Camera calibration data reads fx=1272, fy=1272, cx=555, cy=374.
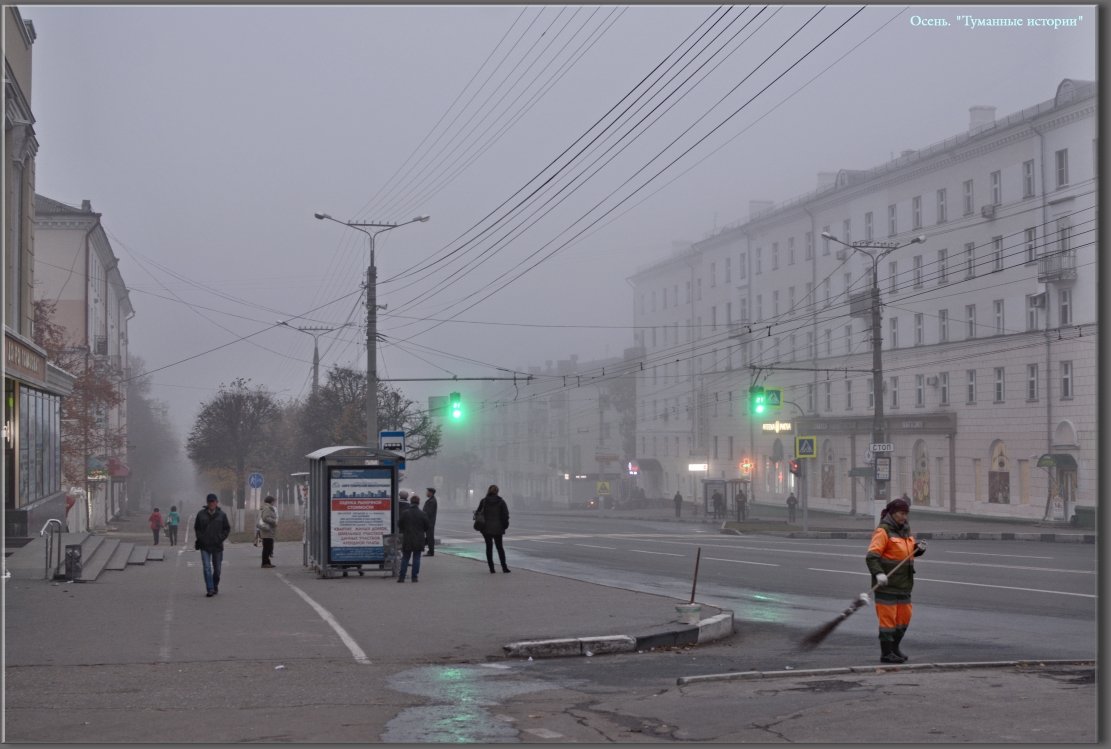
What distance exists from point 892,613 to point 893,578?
1.18 feet

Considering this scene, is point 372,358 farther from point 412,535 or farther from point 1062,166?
point 1062,166

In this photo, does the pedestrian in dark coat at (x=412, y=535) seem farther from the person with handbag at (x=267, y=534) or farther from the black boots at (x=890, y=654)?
the black boots at (x=890, y=654)

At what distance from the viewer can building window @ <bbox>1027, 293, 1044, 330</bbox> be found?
5094 centimetres

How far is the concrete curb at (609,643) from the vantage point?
13.4m

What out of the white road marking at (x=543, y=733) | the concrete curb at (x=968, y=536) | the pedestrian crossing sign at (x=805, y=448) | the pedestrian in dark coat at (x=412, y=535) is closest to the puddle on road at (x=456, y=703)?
the white road marking at (x=543, y=733)

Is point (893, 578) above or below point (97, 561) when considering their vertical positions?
above

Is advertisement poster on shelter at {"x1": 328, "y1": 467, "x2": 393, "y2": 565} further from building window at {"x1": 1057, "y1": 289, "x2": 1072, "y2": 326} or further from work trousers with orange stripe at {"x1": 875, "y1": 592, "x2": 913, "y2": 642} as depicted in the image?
building window at {"x1": 1057, "y1": 289, "x2": 1072, "y2": 326}

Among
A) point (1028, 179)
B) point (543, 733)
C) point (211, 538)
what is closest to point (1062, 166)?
point (1028, 179)

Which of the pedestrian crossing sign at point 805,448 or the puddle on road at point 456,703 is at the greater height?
the pedestrian crossing sign at point 805,448

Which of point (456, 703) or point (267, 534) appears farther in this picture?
point (267, 534)

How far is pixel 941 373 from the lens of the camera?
192ft

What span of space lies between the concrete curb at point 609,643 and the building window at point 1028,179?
40529 mm

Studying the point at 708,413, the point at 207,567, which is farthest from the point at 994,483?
the point at 207,567

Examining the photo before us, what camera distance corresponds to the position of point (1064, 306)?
162 ft
